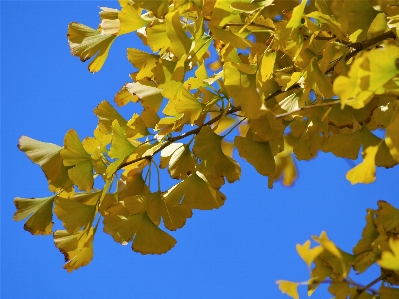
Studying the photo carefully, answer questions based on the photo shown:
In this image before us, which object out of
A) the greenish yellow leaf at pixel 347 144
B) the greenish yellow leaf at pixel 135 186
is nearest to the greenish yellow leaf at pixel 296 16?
the greenish yellow leaf at pixel 347 144

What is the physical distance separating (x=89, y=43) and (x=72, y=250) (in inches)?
7.5

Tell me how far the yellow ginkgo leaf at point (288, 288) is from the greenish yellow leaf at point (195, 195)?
0.40 ft

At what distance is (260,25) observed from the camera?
1.38ft

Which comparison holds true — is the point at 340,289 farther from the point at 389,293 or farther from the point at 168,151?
the point at 168,151

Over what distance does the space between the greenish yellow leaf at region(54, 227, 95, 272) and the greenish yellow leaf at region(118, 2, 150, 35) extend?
18 centimetres

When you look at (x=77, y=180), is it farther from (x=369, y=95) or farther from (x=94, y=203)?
(x=369, y=95)

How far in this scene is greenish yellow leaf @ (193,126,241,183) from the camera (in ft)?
1.49

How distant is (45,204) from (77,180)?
8 cm

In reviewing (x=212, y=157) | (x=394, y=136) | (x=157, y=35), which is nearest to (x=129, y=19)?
(x=157, y=35)

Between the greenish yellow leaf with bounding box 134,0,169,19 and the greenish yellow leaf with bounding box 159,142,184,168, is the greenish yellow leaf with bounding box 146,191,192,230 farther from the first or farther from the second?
the greenish yellow leaf with bounding box 134,0,169,19

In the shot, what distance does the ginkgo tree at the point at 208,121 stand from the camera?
0.37 metres

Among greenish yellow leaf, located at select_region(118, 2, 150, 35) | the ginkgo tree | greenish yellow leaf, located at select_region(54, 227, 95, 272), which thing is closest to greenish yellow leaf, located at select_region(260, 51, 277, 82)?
the ginkgo tree

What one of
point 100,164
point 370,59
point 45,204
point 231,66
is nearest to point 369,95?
point 370,59

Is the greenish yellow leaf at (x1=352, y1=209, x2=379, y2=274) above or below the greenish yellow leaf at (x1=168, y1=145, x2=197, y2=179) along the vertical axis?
below
